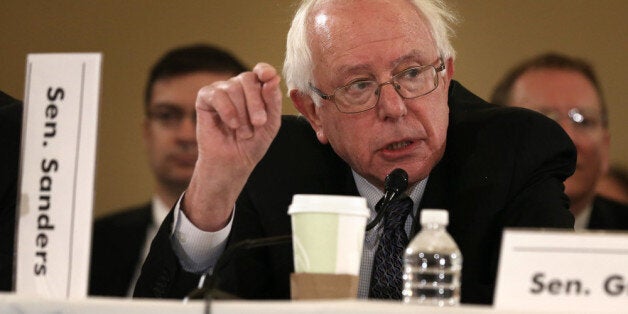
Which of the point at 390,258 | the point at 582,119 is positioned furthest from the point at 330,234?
the point at 582,119

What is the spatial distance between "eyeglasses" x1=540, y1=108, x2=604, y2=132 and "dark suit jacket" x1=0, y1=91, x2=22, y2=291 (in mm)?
1942

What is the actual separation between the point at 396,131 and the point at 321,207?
2.26 ft

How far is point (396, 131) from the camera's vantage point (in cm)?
197

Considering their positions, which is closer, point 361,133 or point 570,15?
point 361,133

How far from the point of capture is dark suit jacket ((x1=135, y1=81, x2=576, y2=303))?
1891 millimetres

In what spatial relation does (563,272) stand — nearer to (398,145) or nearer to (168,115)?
(398,145)

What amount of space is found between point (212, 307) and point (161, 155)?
2.37m

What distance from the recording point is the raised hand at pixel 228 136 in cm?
161

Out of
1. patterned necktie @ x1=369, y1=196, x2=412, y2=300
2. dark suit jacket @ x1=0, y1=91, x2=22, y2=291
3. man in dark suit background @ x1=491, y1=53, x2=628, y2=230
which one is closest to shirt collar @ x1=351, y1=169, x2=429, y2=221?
patterned necktie @ x1=369, y1=196, x2=412, y2=300

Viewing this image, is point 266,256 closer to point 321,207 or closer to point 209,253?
point 209,253

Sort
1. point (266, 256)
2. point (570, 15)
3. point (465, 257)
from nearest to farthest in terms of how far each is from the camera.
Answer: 1. point (465, 257)
2. point (266, 256)
3. point (570, 15)

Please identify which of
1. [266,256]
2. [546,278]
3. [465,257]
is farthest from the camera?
[266,256]

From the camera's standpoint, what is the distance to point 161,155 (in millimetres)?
3430

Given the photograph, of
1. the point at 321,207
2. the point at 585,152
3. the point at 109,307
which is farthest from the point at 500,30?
the point at 109,307
